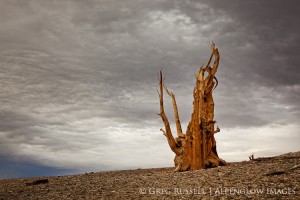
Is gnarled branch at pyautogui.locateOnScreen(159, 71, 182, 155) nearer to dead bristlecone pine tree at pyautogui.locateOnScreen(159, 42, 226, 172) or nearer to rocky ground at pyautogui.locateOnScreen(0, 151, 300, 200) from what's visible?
dead bristlecone pine tree at pyautogui.locateOnScreen(159, 42, 226, 172)

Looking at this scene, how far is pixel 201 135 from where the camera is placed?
21.8m

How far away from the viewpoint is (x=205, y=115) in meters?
22.3

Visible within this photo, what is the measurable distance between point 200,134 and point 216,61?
204 inches

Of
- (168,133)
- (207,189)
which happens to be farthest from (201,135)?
(207,189)

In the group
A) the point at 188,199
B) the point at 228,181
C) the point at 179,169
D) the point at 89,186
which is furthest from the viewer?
the point at 179,169

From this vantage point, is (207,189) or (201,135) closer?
(207,189)

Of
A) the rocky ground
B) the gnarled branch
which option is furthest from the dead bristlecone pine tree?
the rocky ground

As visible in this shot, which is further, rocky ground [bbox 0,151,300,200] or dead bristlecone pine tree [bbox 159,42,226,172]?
dead bristlecone pine tree [bbox 159,42,226,172]

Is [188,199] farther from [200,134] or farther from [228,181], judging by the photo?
[200,134]

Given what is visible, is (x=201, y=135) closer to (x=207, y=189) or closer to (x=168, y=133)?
(x=168, y=133)

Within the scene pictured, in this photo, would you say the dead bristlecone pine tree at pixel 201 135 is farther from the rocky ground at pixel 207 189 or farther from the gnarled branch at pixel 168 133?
the rocky ground at pixel 207 189

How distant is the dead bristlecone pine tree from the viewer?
851 inches

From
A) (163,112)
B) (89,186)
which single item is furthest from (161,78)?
(89,186)

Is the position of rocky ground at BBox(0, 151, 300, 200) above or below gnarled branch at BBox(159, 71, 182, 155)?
below
